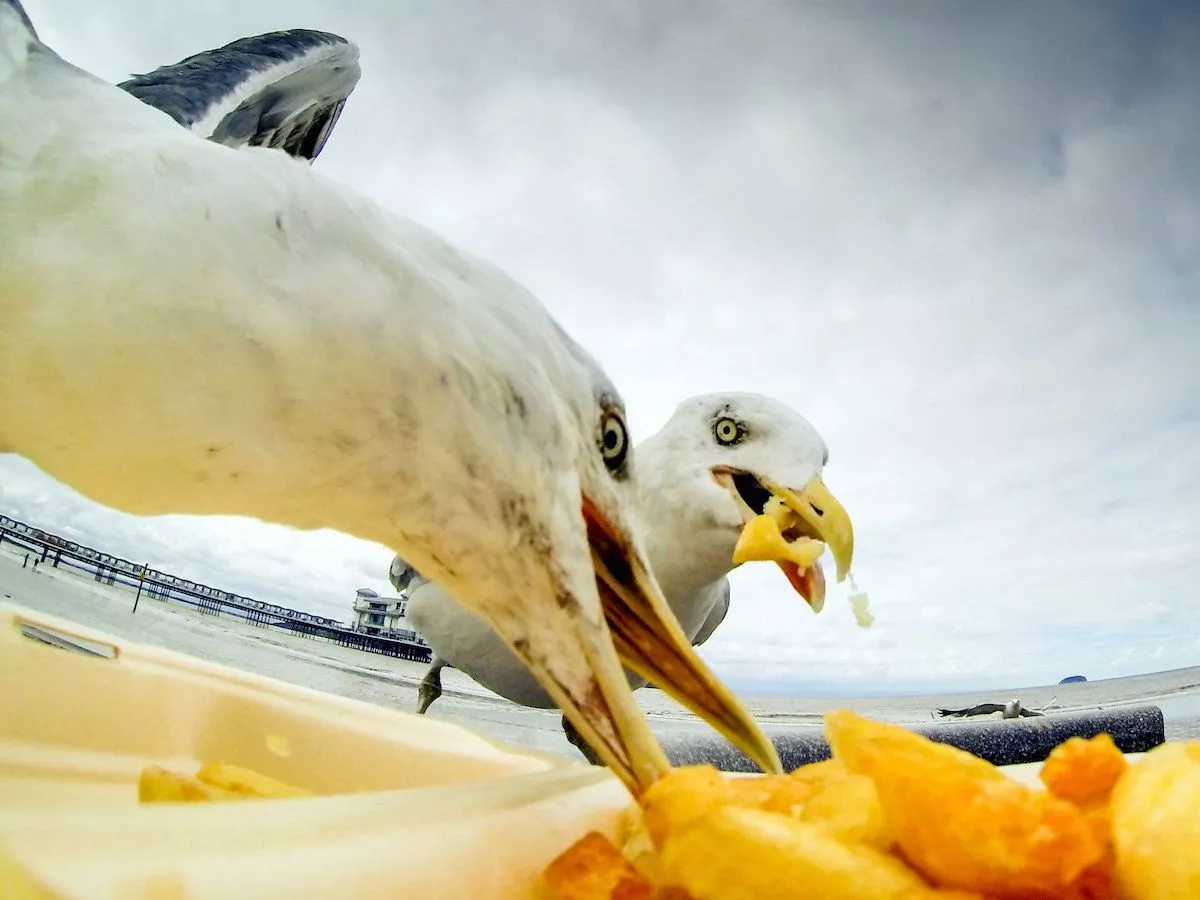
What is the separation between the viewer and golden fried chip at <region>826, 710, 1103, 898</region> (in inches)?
12.1

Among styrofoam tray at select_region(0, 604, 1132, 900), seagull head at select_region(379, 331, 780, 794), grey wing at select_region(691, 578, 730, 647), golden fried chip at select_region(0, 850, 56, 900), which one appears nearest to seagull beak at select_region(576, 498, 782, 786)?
seagull head at select_region(379, 331, 780, 794)

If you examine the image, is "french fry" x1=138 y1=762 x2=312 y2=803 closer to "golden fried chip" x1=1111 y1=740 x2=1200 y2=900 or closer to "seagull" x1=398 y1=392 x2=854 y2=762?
"golden fried chip" x1=1111 y1=740 x2=1200 y2=900

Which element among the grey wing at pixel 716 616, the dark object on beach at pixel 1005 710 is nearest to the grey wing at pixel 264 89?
the grey wing at pixel 716 616

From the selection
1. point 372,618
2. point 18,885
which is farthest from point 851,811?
point 372,618

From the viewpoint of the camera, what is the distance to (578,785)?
0.51 metres

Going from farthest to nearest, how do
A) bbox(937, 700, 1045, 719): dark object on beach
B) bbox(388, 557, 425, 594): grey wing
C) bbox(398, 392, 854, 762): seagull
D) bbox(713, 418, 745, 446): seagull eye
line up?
1. bbox(388, 557, 425, 594): grey wing
2. bbox(937, 700, 1045, 719): dark object on beach
3. bbox(713, 418, 745, 446): seagull eye
4. bbox(398, 392, 854, 762): seagull

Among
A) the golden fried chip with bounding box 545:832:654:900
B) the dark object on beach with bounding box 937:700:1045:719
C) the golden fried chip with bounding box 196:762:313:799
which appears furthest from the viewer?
the dark object on beach with bounding box 937:700:1045:719

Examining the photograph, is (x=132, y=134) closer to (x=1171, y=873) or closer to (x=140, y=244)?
(x=140, y=244)

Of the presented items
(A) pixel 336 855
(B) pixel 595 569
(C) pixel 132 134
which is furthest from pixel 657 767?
(C) pixel 132 134

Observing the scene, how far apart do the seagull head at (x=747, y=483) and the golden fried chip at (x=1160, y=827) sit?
3.52 feet

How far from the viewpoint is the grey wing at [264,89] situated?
116cm

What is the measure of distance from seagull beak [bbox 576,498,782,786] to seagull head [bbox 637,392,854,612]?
810 mm

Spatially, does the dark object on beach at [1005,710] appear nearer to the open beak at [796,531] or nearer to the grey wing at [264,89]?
the open beak at [796,531]

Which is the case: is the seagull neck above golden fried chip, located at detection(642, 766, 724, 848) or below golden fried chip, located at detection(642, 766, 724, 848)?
above
